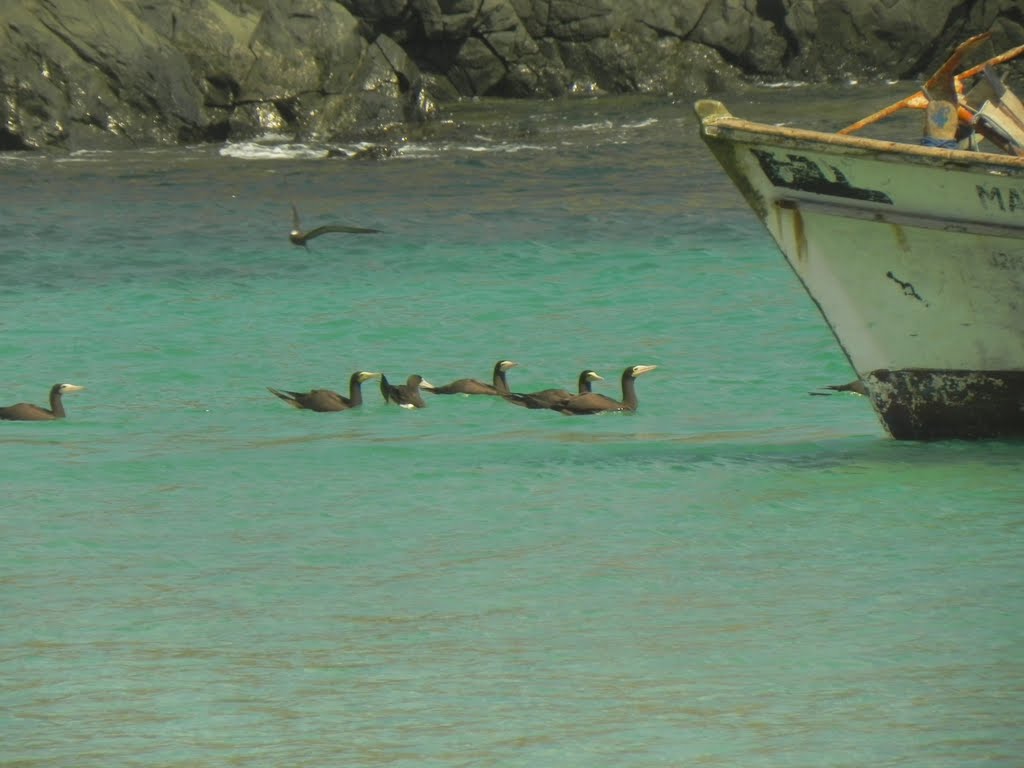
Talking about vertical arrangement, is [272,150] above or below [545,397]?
above

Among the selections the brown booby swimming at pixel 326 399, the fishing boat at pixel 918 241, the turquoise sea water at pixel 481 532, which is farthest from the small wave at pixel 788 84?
the fishing boat at pixel 918 241

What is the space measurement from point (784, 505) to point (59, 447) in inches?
194

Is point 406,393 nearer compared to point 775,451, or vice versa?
point 775,451

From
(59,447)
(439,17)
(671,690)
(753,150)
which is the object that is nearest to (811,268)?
(753,150)

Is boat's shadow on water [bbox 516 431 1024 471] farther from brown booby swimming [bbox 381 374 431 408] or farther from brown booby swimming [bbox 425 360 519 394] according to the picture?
brown booby swimming [bbox 381 374 431 408]

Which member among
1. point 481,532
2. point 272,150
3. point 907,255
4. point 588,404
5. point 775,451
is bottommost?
point 481,532

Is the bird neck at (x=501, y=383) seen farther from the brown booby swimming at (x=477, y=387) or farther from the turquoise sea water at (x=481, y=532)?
the turquoise sea water at (x=481, y=532)

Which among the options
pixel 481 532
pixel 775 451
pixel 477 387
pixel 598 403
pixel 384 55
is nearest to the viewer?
pixel 481 532

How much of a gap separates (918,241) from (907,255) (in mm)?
125

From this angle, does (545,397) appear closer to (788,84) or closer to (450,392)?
(450,392)

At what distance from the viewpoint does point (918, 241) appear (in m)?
Answer: 9.37

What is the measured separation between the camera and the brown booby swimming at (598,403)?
502 inches

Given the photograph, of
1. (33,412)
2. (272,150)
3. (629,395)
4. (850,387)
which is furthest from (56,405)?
(272,150)

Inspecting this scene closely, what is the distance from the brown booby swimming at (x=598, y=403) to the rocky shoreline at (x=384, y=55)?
15.4 metres
